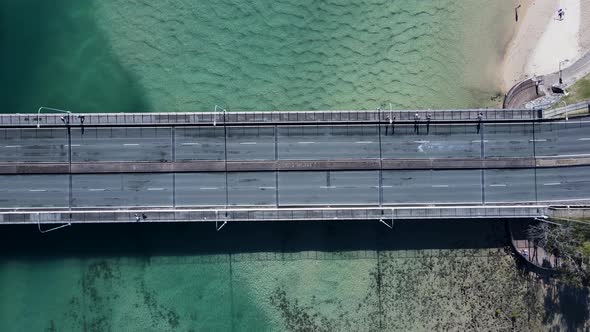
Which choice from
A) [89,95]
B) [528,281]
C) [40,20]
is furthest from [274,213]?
[40,20]

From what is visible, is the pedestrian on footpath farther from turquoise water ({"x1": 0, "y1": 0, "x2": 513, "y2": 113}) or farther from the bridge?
turquoise water ({"x1": 0, "y1": 0, "x2": 513, "y2": 113})

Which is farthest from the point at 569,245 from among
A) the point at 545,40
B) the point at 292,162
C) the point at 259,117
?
the point at 259,117

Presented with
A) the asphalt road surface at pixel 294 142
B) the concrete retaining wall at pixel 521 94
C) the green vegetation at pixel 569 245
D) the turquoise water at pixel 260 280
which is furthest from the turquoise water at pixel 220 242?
the asphalt road surface at pixel 294 142

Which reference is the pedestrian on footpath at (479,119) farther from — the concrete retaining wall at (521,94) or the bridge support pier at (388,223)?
the bridge support pier at (388,223)

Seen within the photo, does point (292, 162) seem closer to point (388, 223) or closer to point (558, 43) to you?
point (388, 223)

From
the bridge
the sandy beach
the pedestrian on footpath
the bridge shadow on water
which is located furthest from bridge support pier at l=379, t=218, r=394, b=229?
the sandy beach
